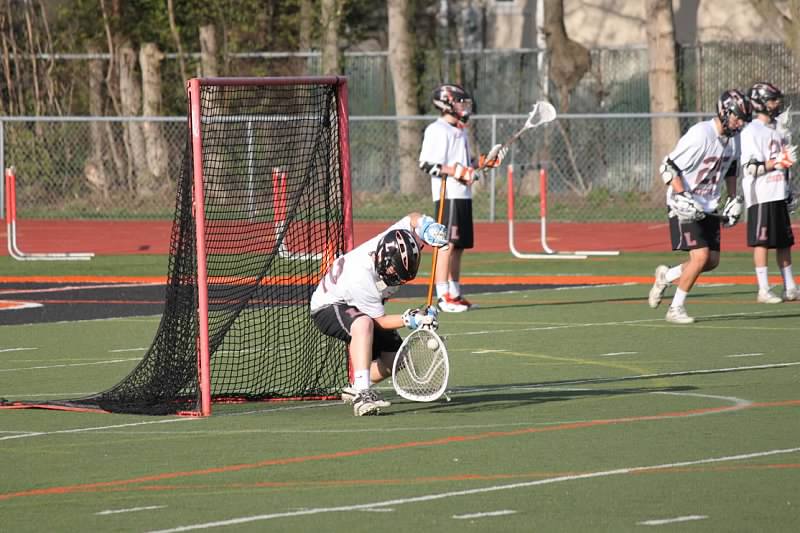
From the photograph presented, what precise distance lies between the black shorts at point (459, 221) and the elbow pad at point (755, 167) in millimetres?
2723

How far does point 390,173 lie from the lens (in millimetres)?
31688

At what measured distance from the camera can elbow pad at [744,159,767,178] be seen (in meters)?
16.4

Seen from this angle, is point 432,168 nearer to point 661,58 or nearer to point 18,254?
point 18,254

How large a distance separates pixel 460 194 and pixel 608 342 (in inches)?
128

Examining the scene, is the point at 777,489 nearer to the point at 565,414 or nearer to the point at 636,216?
the point at 565,414

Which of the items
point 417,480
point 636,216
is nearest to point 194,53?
point 636,216

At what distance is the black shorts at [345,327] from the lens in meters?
10.3

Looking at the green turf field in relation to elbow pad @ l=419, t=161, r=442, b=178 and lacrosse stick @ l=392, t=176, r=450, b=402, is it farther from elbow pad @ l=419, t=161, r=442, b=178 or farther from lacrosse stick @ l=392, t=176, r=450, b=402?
elbow pad @ l=419, t=161, r=442, b=178

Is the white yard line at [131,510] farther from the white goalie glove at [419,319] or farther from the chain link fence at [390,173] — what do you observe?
the chain link fence at [390,173]

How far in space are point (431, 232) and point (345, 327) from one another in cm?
77

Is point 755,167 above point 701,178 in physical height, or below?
above

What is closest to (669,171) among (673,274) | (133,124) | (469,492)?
(673,274)

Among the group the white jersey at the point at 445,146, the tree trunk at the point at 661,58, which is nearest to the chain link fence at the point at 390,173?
the tree trunk at the point at 661,58

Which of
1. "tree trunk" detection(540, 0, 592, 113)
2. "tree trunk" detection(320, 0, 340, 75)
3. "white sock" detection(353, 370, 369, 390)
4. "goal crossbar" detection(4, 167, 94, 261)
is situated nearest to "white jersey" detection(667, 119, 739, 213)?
"white sock" detection(353, 370, 369, 390)
